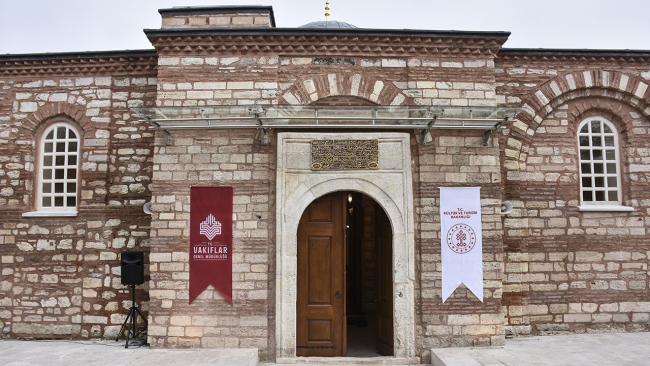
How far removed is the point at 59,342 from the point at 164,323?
1895 millimetres

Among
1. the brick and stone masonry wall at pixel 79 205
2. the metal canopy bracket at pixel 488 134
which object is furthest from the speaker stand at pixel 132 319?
the metal canopy bracket at pixel 488 134

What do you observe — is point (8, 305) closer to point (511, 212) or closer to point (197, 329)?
point (197, 329)

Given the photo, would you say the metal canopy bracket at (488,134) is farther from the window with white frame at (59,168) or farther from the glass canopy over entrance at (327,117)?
the window with white frame at (59,168)

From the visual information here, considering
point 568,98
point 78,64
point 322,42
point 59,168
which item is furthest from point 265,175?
point 568,98

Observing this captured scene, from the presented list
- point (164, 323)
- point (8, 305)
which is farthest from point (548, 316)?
point (8, 305)

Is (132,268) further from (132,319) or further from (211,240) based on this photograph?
(211,240)

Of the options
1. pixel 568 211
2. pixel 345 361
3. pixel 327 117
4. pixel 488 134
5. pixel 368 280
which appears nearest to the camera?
pixel 327 117

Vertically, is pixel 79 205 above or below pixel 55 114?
below

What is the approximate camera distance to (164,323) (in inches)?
227

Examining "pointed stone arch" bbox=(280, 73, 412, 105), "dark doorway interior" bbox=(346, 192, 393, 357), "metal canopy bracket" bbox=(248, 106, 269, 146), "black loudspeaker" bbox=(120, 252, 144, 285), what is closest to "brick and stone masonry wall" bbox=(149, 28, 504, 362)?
"pointed stone arch" bbox=(280, 73, 412, 105)

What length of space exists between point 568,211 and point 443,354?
3147 millimetres

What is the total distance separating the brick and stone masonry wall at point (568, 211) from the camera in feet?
21.5

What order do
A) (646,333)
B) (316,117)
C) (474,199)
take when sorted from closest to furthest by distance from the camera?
(316,117)
(474,199)
(646,333)

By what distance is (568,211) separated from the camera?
6688mm
